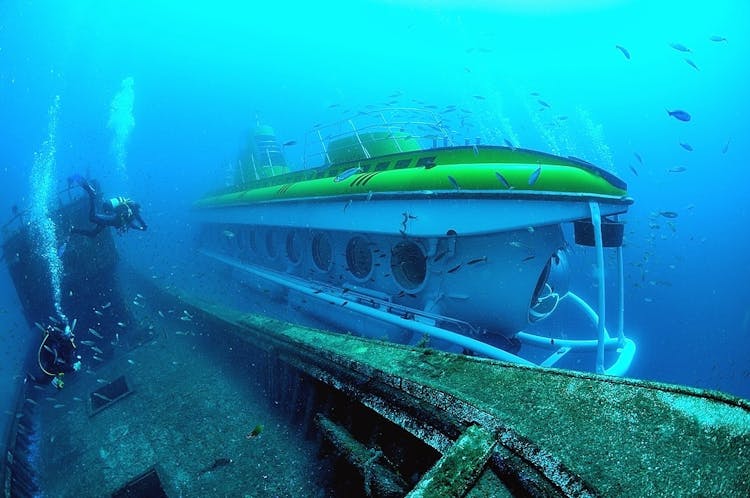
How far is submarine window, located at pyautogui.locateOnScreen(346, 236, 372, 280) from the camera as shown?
7.22 metres

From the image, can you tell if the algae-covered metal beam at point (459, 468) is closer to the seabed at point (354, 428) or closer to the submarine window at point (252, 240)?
the seabed at point (354, 428)

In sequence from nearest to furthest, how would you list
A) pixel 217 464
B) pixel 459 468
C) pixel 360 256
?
1. pixel 459 468
2. pixel 217 464
3. pixel 360 256

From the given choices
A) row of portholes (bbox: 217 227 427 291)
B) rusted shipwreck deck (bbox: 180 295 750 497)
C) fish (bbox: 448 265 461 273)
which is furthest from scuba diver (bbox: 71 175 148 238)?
→ rusted shipwreck deck (bbox: 180 295 750 497)

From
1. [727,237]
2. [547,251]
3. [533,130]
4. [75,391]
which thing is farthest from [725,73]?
[75,391]

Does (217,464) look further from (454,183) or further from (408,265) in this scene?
(454,183)

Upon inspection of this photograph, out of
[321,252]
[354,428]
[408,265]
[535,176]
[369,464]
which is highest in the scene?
[535,176]

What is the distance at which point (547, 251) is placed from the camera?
5129mm

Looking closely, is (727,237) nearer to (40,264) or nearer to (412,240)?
(412,240)

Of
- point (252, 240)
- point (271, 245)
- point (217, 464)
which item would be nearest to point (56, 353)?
point (217, 464)

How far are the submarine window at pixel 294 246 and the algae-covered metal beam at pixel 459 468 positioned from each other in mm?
8176

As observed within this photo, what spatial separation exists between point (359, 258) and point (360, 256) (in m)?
0.06

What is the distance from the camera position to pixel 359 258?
745 centimetres

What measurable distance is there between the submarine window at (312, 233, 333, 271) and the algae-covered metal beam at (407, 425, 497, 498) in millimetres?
6993

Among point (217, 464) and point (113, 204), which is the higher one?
point (113, 204)
